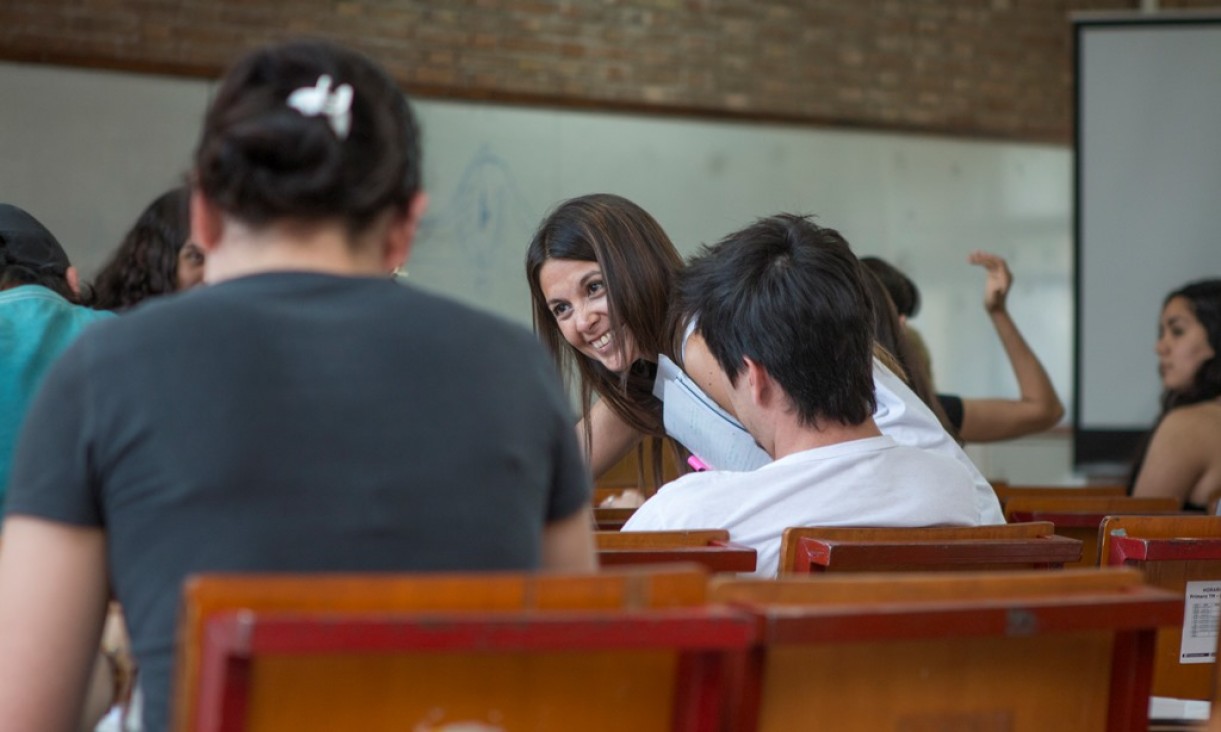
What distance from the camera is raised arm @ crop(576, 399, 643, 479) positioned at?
3238mm

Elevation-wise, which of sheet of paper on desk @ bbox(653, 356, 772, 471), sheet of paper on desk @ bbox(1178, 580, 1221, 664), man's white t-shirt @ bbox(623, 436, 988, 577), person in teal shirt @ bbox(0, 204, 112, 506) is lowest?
sheet of paper on desk @ bbox(1178, 580, 1221, 664)

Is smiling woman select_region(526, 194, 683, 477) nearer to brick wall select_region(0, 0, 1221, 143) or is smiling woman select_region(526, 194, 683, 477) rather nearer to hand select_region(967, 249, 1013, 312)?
hand select_region(967, 249, 1013, 312)

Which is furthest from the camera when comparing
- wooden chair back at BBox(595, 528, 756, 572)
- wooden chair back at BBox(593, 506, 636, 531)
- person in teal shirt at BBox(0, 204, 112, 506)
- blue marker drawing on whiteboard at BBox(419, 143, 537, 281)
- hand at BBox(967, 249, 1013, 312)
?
blue marker drawing on whiteboard at BBox(419, 143, 537, 281)

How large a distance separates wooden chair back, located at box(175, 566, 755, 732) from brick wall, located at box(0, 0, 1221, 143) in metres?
5.49

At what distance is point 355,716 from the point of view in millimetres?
955

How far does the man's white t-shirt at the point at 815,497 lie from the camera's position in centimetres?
192

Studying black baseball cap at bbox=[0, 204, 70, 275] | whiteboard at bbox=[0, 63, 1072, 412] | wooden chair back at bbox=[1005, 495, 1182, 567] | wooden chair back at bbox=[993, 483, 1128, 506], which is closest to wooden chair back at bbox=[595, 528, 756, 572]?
wooden chair back at bbox=[1005, 495, 1182, 567]

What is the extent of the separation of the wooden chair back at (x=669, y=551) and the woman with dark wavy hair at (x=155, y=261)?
1.63 meters

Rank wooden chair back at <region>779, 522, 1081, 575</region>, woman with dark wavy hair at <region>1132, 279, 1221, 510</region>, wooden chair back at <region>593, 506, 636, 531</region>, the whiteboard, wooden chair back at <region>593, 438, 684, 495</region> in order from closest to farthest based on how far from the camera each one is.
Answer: wooden chair back at <region>779, 522, 1081, 575</region> < wooden chair back at <region>593, 506, 636, 531</region> < wooden chair back at <region>593, 438, 684, 495</region> < woman with dark wavy hair at <region>1132, 279, 1221, 510</region> < the whiteboard

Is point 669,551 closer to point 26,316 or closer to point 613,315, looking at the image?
point 613,315

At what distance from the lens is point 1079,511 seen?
2689 millimetres

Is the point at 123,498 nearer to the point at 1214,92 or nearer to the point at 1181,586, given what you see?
the point at 1181,586

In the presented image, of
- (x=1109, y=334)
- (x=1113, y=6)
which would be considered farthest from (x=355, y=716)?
(x=1113, y=6)

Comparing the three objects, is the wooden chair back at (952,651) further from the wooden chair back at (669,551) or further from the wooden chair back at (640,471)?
the wooden chair back at (640,471)
